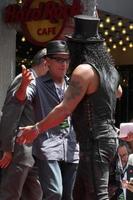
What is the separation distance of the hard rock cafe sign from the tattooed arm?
15.6 ft

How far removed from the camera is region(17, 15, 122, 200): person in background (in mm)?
4902

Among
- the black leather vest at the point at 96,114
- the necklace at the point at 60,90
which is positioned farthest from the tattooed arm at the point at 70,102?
the necklace at the point at 60,90

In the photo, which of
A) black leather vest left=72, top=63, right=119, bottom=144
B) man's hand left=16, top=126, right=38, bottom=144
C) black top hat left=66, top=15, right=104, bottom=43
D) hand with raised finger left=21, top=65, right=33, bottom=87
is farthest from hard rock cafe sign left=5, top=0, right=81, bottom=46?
man's hand left=16, top=126, right=38, bottom=144

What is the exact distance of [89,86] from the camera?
496cm

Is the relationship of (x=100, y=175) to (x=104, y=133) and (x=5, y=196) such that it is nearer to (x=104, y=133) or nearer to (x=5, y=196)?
(x=104, y=133)

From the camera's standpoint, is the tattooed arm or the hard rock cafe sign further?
the hard rock cafe sign

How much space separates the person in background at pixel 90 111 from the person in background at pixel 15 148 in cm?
146

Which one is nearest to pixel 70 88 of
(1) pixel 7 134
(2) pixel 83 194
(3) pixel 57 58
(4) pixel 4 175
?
(2) pixel 83 194

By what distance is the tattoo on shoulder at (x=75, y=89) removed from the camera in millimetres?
4895

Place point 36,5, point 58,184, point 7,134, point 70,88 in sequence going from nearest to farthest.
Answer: point 70,88 < point 58,184 < point 7,134 < point 36,5

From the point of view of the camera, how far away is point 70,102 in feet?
16.1

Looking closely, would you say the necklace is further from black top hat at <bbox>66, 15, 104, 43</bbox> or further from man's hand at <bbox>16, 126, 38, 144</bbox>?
man's hand at <bbox>16, 126, 38, 144</bbox>

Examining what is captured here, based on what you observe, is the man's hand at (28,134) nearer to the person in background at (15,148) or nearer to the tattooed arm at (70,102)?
the tattooed arm at (70,102)

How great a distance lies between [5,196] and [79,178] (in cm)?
182
